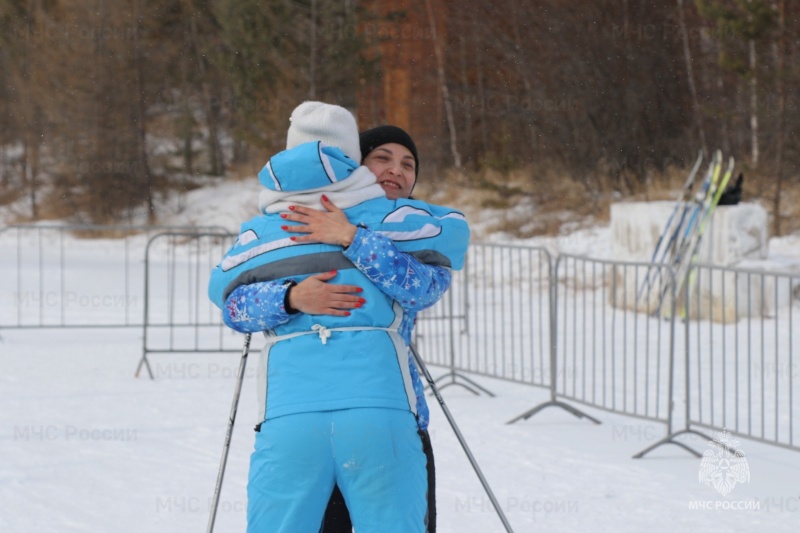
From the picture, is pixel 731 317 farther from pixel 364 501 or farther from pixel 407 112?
pixel 407 112

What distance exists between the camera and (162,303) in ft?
52.2

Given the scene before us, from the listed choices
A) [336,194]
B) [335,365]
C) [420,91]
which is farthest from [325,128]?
[420,91]

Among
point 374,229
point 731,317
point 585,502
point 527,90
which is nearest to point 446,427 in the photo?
point 585,502

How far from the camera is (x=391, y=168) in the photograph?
3.26 meters

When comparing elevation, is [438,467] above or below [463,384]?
below

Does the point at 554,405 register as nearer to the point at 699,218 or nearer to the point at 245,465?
the point at 245,465

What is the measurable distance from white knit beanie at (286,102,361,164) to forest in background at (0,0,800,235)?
14.9 metres

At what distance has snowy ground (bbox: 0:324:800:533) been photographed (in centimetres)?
550

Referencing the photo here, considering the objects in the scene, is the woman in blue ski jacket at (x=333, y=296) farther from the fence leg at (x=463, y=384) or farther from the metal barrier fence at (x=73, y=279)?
the metal barrier fence at (x=73, y=279)

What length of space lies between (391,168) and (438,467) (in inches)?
145

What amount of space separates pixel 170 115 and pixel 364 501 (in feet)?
101

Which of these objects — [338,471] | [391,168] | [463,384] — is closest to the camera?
[338,471]

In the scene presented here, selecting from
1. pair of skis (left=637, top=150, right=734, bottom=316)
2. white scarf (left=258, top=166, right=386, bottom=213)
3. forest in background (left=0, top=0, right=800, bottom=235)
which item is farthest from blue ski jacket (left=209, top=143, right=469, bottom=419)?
forest in background (left=0, top=0, right=800, bottom=235)

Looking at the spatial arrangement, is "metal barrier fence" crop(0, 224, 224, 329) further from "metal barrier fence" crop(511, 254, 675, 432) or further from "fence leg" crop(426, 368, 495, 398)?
"metal barrier fence" crop(511, 254, 675, 432)
